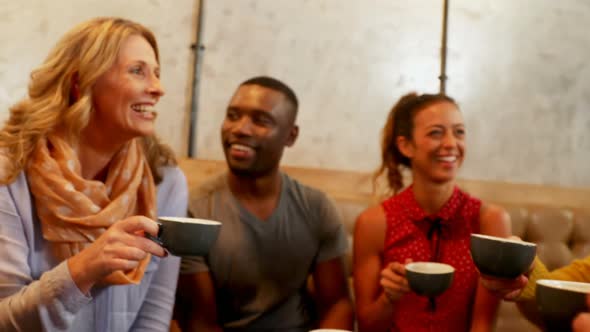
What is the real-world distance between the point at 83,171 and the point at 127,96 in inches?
9.5

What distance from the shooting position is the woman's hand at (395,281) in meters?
1.36

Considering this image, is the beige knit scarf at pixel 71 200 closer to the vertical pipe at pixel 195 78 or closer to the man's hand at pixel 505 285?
the man's hand at pixel 505 285

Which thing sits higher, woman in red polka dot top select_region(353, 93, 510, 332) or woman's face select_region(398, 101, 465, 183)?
woman's face select_region(398, 101, 465, 183)

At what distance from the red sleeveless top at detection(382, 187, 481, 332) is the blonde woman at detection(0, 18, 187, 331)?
73 centimetres

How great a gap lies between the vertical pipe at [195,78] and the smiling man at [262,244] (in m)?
0.74

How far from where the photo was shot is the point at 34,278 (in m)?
1.28

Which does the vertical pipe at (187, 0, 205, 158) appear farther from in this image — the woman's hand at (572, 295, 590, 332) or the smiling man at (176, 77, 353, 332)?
the woman's hand at (572, 295, 590, 332)

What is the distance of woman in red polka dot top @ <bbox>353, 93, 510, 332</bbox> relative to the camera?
1.65 meters

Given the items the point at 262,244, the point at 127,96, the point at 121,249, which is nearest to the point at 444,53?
the point at 262,244

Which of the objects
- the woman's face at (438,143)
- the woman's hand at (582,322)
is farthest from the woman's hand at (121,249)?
the woman's face at (438,143)

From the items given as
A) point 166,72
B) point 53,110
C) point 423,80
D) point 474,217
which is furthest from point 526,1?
point 53,110

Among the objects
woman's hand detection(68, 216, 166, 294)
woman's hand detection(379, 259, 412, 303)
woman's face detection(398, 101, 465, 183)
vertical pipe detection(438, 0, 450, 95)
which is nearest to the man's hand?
woman's hand detection(379, 259, 412, 303)

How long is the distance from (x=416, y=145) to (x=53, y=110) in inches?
43.5

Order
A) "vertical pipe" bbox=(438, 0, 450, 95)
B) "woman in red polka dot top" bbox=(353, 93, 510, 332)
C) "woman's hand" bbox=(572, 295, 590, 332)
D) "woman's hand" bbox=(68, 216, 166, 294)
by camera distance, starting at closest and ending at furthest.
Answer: "woman's hand" bbox=(572, 295, 590, 332)
"woman's hand" bbox=(68, 216, 166, 294)
"woman in red polka dot top" bbox=(353, 93, 510, 332)
"vertical pipe" bbox=(438, 0, 450, 95)
